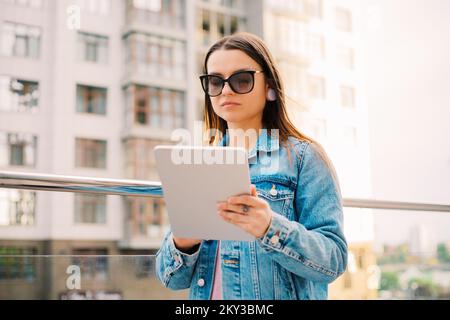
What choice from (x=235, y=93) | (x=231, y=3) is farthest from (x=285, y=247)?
(x=231, y=3)

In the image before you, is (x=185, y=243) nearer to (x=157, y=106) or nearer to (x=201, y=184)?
(x=201, y=184)

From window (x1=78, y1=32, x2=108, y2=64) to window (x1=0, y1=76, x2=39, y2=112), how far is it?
1204 millimetres

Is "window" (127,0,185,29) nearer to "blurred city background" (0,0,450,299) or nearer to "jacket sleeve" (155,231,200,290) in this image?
"blurred city background" (0,0,450,299)

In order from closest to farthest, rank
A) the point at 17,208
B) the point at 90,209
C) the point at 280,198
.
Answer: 1. the point at 280,198
2. the point at 17,208
3. the point at 90,209

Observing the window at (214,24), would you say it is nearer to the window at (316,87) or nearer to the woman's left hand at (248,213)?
the window at (316,87)

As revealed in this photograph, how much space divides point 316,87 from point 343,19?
2.02 meters

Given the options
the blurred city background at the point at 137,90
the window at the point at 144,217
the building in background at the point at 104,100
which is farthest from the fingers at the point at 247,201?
the window at the point at 144,217

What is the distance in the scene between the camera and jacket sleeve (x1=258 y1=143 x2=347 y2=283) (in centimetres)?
66

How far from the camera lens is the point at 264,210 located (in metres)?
0.64

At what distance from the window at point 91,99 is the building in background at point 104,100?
0.07ft

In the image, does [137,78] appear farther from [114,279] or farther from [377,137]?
[114,279]

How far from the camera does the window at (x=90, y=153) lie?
10.4 metres
